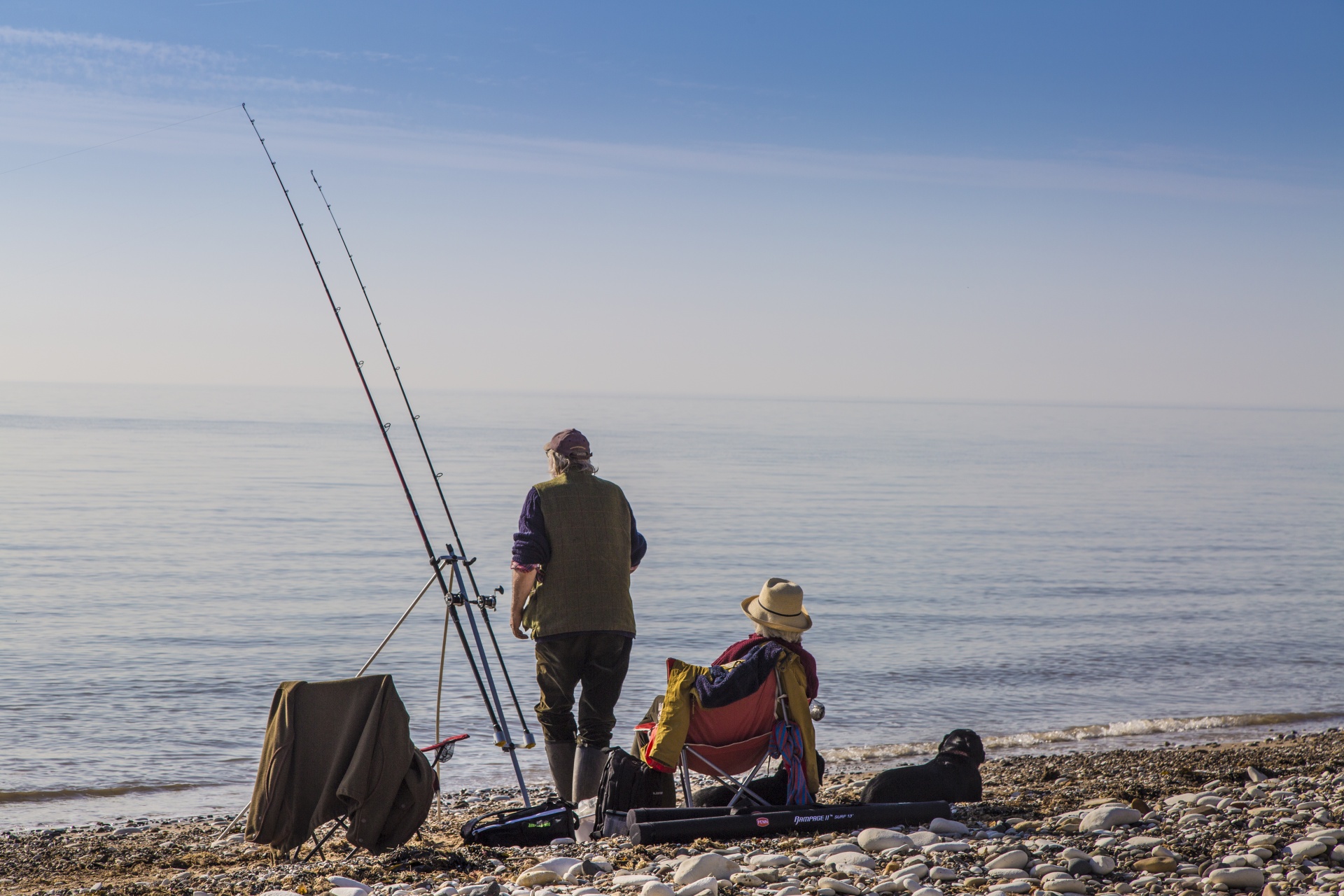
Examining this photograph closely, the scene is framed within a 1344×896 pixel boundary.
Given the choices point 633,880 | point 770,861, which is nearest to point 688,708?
point 770,861

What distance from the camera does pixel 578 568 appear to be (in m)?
4.58

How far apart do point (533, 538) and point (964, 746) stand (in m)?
1.98

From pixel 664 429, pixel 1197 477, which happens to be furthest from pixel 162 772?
pixel 664 429

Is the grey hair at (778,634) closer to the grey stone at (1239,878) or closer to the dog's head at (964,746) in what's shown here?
the dog's head at (964,746)

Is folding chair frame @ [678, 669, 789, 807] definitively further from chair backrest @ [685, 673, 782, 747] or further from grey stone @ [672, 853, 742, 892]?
grey stone @ [672, 853, 742, 892]

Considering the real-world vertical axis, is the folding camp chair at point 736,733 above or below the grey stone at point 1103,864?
above

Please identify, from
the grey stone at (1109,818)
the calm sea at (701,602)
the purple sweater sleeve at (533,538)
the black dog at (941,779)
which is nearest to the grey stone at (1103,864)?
the grey stone at (1109,818)

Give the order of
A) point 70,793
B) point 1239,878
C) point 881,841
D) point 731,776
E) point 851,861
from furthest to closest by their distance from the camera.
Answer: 1. point 70,793
2. point 731,776
3. point 881,841
4. point 851,861
5. point 1239,878

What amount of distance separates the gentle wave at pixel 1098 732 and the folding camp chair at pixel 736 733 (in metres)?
3.07

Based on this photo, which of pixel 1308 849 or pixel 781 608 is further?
pixel 781 608

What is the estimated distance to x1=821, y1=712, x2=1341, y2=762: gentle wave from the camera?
286 inches

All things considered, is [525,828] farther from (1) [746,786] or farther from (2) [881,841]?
(2) [881,841]

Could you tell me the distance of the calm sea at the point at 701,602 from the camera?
25.1 feet

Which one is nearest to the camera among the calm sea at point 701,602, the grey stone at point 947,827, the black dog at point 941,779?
the grey stone at point 947,827
